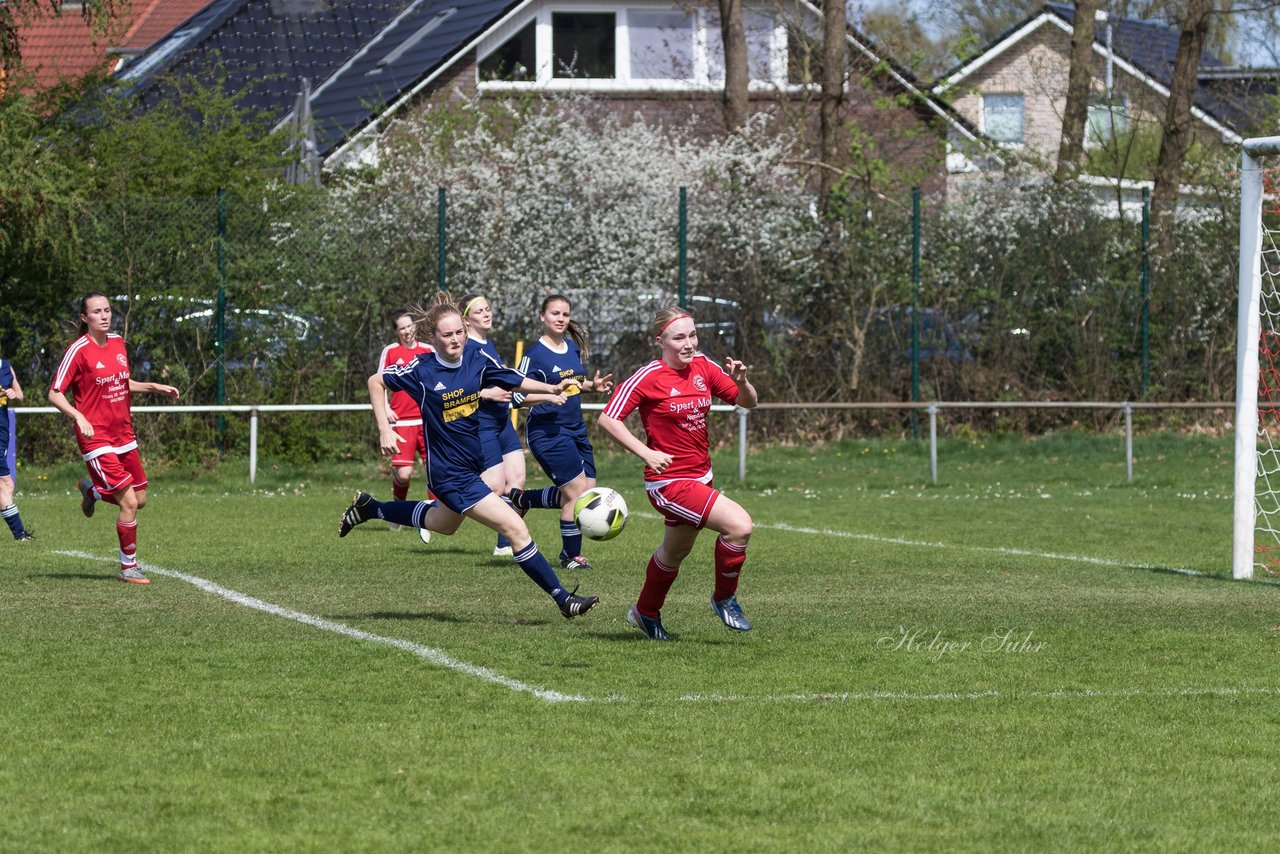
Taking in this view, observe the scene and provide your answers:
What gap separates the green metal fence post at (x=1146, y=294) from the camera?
2220cm

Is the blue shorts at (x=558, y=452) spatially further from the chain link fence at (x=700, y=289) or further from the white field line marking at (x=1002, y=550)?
the chain link fence at (x=700, y=289)

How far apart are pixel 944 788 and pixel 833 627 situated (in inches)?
137

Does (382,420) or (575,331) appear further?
(575,331)

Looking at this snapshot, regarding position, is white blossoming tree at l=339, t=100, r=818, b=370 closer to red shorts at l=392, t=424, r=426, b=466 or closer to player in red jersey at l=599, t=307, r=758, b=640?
red shorts at l=392, t=424, r=426, b=466

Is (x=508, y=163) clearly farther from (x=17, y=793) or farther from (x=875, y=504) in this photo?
(x=17, y=793)

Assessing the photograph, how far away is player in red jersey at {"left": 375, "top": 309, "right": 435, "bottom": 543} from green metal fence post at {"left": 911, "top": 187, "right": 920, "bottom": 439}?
8498mm

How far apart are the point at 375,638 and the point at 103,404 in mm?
3739

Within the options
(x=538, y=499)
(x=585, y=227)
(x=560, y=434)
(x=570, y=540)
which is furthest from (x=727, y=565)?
(x=585, y=227)

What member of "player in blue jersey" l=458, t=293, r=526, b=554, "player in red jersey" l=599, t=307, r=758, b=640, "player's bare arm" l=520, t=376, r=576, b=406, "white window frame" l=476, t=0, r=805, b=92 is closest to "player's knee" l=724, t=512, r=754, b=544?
"player in red jersey" l=599, t=307, r=758, b=640

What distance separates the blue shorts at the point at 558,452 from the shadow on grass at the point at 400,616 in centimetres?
A: 270

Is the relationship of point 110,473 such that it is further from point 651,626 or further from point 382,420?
point 651,626

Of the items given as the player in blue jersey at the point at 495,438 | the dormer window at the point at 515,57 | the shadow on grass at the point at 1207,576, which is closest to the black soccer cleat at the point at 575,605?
the player in blue jersey at the point at 495,438

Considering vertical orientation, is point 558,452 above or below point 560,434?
below

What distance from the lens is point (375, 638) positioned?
8695 mm
